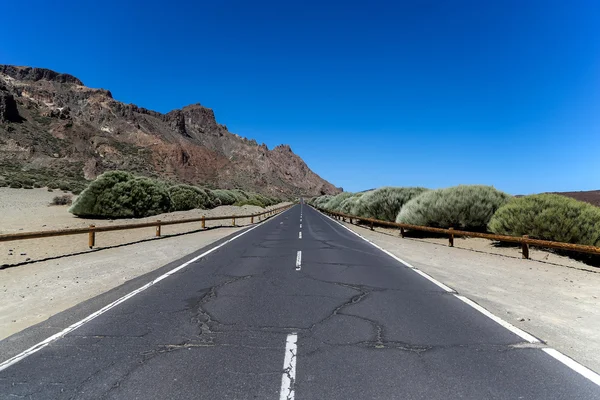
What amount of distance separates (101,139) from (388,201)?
88.5 meters

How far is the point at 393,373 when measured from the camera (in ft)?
13.0

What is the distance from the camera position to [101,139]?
317 ft

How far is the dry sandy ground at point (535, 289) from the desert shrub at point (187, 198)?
32.7 m

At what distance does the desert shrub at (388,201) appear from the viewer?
29688 millimetres

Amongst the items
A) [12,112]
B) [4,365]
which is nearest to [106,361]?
[4,365]

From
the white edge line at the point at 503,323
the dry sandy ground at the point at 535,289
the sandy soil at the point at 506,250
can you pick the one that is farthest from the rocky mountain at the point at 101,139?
the white edge line at the point at 503,323

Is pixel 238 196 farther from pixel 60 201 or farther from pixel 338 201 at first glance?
pixel 60 201

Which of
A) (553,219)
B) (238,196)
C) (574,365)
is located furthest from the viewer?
(238,196)

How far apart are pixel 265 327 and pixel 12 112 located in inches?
3964

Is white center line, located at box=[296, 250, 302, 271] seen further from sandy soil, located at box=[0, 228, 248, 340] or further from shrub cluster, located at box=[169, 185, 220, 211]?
shrub cluster, located at box=[169, 185, 220, 211]

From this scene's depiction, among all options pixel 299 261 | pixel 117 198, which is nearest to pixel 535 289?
pixel 299 261

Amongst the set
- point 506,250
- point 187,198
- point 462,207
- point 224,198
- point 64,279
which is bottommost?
point 64,279

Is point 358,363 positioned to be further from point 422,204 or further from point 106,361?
point 422,204

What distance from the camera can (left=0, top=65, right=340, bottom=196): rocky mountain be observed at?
74.8m
